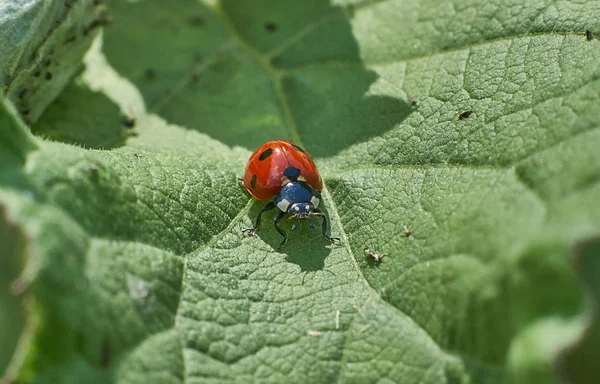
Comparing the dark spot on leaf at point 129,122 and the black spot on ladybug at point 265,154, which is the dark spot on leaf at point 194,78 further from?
the black spot on ladybug at point 265,154

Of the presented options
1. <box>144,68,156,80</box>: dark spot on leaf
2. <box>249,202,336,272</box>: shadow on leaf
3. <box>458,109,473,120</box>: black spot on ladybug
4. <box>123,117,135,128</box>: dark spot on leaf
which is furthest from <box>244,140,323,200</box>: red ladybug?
<box>144,68,156,80</box>: dark spot on leaf

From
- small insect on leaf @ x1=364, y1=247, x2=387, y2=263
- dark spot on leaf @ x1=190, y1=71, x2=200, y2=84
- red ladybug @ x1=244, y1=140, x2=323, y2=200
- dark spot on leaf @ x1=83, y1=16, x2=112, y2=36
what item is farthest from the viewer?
dark spot on leaf @ x1=190, y1=71, x2=200, y2=84

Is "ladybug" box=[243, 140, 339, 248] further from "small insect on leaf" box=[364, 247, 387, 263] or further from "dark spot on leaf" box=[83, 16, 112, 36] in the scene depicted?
"dark spot on leaf" box=[83, 16, 112, 36]

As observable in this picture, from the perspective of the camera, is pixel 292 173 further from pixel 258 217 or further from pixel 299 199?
pixel 258 217

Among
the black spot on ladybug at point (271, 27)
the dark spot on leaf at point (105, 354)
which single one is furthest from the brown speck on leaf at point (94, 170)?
the black spot on ladybug at point (271, 27)

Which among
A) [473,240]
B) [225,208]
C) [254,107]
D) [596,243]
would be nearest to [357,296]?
[473,240]

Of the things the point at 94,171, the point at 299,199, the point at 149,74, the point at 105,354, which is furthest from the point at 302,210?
the point at 149,74

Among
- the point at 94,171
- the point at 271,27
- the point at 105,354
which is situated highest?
the point at 271,27
